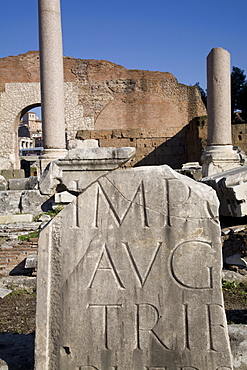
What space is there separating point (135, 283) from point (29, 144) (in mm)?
45929

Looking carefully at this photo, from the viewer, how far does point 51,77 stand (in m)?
9.70

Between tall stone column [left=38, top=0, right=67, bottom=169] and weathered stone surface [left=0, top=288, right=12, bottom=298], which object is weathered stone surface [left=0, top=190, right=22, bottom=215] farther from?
weathered stone surface [left=0, top=288, right=12, bottom=298]

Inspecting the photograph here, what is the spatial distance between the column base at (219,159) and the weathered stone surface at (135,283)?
26.1 ft

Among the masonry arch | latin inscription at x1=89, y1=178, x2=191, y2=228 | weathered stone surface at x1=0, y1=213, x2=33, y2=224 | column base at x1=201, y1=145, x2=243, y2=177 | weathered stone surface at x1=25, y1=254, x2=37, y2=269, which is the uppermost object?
the masonry arch

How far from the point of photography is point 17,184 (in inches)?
374

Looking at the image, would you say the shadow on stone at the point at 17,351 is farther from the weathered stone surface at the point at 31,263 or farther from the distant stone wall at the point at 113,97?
the distant stone wall at the point at 113,97

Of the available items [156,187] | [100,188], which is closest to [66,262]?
[100,188]

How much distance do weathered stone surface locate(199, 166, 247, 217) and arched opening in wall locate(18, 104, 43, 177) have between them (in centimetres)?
1265

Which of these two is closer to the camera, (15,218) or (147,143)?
(15,218)

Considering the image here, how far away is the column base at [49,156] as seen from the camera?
31.2 ft

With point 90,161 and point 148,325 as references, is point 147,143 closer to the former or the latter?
point 90,161

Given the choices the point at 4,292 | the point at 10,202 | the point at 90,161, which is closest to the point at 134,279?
the point at 4,292

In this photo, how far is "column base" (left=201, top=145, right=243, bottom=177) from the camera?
964 cm

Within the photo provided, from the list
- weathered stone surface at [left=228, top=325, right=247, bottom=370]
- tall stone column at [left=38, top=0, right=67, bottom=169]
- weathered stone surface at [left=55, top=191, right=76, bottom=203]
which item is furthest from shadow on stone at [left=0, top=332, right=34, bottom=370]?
tall stone column at [left=38, top=0, right=67, bottom=169]
